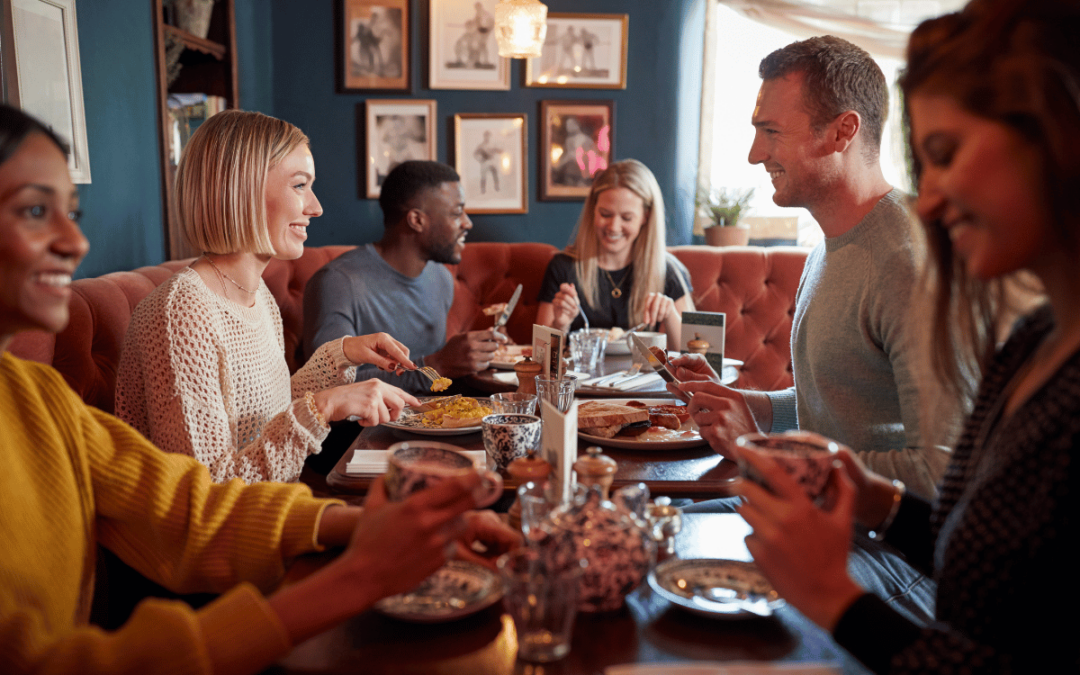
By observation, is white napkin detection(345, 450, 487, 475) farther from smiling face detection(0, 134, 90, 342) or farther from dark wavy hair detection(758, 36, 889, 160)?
dark wavy hair detection(758, 36, 889, 160)

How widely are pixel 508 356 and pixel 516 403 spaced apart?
118 centimetres

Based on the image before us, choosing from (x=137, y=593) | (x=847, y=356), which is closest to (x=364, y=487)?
(x=137, y=593)

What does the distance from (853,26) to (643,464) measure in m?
4.25

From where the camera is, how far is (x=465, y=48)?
4.82m

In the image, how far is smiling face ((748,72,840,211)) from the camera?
6.70ft

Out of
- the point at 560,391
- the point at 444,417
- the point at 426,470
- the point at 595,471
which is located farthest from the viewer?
the point at 444,417

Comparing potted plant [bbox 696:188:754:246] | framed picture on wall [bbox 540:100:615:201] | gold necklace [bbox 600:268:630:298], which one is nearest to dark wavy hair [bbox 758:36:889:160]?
gold necklace [bbox 600:268:630:298]

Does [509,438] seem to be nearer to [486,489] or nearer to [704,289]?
[486,489]

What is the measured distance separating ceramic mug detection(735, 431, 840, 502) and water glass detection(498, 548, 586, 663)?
0.27 metres

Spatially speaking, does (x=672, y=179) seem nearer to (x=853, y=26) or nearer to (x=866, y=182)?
(x=853, y=26)

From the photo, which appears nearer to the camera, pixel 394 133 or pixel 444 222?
pixel 444 222

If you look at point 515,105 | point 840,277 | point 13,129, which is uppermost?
point 515,105

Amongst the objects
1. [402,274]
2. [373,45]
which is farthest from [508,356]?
[373,45]

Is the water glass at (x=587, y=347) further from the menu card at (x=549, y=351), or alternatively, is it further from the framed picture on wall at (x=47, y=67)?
the framed picture on wall at (x=47, y=67)
